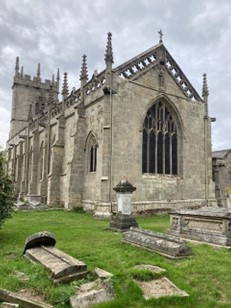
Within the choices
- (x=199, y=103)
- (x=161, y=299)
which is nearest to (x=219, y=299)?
(x=161, y=299)

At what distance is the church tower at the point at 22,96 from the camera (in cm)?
4009

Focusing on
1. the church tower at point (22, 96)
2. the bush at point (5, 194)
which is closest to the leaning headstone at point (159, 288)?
the bush at point (5, 194)

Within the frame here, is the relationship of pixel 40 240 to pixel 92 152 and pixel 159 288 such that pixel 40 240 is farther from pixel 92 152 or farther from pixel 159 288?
pixel 92 152

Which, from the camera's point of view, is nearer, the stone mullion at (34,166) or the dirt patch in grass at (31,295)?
the dirt patch in grass at (31,295)

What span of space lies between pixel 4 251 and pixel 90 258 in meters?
2.24

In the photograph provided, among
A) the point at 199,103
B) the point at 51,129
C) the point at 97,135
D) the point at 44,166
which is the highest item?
the point at 199,103

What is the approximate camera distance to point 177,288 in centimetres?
424

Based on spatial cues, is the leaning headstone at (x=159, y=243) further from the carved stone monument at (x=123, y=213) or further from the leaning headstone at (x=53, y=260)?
the leaning headstone at (x=53, y=260)

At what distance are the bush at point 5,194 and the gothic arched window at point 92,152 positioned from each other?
7.92m

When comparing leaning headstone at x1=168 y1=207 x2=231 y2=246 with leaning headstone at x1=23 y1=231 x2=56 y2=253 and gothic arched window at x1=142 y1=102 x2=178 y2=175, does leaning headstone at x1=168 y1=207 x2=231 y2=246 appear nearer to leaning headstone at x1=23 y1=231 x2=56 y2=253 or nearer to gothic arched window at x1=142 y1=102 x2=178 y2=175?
leaning headstone at x1=23 y1=231 x2=56 y2=253

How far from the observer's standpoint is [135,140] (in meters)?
16.0

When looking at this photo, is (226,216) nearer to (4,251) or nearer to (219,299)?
(219,299)

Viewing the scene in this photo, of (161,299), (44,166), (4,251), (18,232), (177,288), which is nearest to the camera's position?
(161,299)

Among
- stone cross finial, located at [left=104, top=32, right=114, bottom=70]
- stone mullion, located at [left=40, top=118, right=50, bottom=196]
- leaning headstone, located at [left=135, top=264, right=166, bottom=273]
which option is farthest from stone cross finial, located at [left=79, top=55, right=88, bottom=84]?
leaning headstone, located at [left=135, top=264, right=166, bottom=273]
